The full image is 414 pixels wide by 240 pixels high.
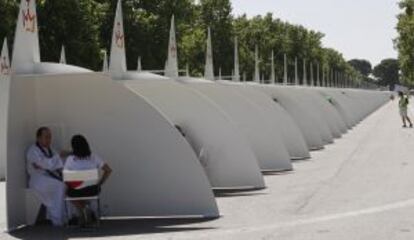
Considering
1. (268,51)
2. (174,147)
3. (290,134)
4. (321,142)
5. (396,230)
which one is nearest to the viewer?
(396,230)

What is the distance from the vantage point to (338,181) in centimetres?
1791

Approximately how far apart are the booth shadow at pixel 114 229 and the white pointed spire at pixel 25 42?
234 cm

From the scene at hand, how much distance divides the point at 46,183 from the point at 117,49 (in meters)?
2.92

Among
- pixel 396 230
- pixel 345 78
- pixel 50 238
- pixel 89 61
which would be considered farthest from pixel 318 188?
pixel 345 78

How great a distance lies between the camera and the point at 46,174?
1223 centimetres

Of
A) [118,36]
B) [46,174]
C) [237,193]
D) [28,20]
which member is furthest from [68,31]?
[46,174]

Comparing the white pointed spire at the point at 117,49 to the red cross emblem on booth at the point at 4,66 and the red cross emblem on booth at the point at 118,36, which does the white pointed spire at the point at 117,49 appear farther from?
the red cross emblem on booth at the point at 4,66

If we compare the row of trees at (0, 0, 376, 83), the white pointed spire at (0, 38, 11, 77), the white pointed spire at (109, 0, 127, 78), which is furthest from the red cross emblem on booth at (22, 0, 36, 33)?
the row of trees at (0, 0, 376, 83)

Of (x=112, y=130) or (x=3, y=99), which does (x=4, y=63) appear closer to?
(x=3, y=99)

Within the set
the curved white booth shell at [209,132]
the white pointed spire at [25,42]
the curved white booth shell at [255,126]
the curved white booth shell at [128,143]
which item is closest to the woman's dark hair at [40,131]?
the curved white booth shell at [128,143]

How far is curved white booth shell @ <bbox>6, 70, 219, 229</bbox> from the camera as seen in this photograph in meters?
12.8

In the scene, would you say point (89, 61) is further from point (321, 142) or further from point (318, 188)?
point (318, 188)

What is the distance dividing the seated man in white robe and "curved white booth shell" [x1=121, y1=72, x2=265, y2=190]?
3602 millimetres

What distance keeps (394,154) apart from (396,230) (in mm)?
14533
